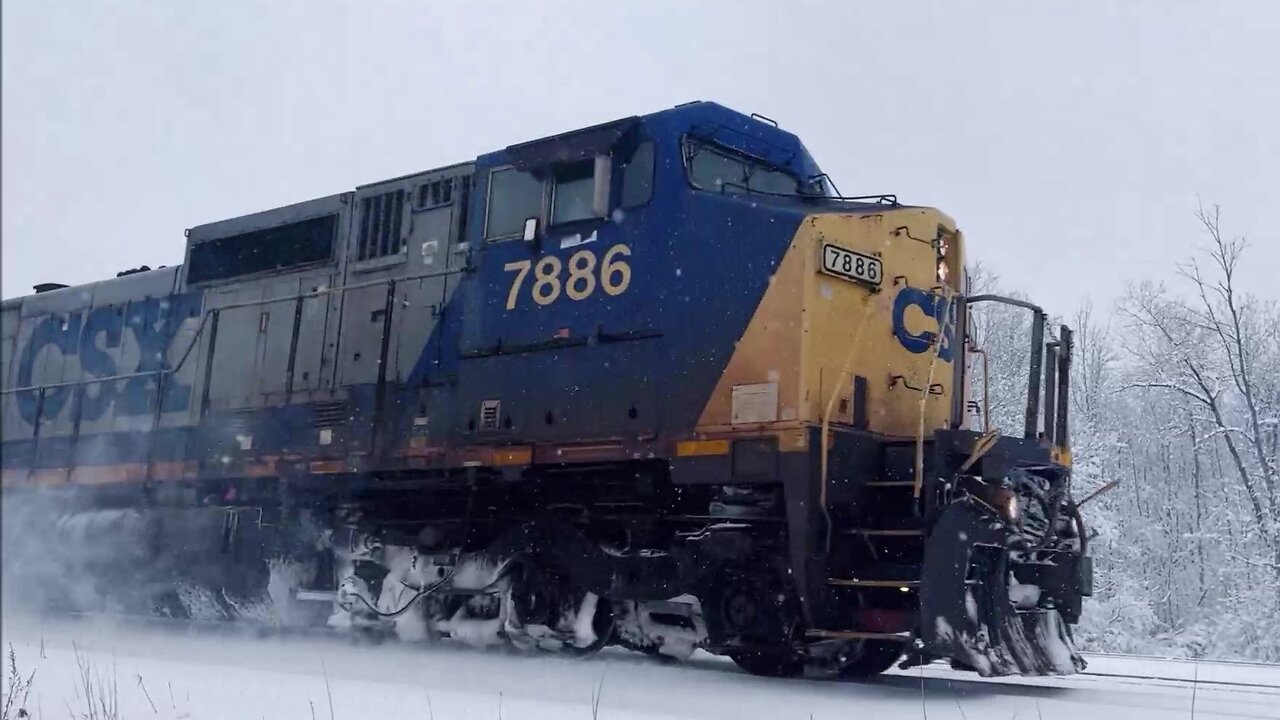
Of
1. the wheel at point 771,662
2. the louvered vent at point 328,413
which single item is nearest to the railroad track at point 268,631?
the louvered vent at point 328,413

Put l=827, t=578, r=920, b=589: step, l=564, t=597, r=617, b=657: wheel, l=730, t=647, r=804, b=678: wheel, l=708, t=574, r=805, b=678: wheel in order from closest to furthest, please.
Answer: l=827, t=578, r=920, b=589: step, l=708, t=574, r=805, b=678: wheel, l=730, t=647, r=804, b=678: wheel, l=564, t=597, r=617, b=657: wheel

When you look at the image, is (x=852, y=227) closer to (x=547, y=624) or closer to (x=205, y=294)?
(x=547, y=624)

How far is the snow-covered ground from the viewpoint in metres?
5.43

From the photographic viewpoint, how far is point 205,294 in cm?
1105

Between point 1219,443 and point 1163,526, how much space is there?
9.26 metres

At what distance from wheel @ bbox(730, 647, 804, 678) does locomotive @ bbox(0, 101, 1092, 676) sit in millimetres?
27

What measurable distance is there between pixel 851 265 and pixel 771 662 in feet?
8.38

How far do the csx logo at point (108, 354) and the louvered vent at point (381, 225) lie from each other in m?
2.62

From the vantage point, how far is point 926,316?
7.56 meters

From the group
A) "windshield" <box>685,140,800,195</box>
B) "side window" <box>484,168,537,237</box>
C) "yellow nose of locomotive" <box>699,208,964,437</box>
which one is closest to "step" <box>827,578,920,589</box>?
"yellow nose of locomotive" <box>699,208,964,437</box>

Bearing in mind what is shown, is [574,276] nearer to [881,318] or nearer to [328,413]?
[881,318]

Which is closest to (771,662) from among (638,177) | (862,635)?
(862,635)

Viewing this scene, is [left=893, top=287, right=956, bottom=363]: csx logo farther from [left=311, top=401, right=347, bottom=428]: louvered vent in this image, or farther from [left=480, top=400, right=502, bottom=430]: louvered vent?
[left=311, top=401, right=347, bottom=428]: louvered vent

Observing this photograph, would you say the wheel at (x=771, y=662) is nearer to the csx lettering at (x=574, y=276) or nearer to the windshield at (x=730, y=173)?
the csx lettering at (x=574, y=276)
